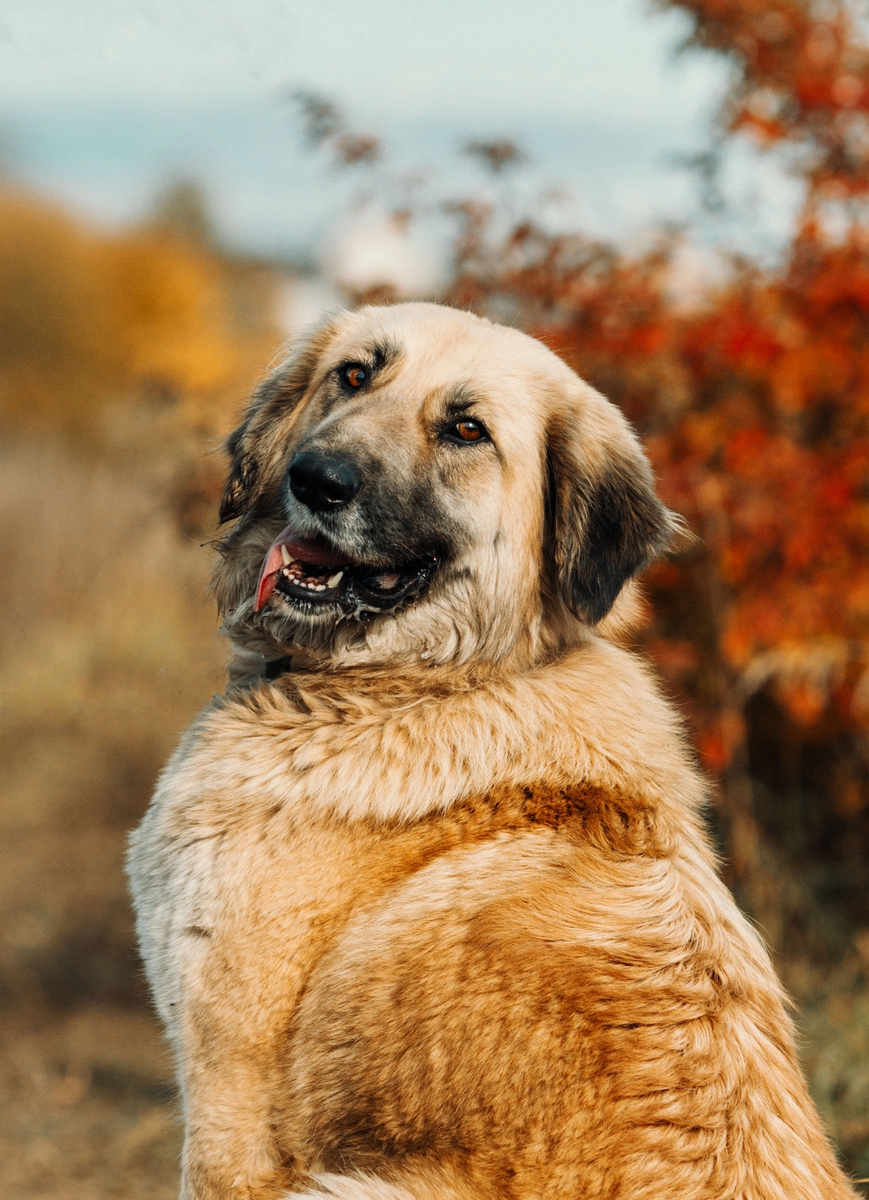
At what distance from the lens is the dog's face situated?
2650 mm

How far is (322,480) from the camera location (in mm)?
2537

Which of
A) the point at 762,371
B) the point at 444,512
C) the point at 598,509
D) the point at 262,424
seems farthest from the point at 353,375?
the point at 762,371

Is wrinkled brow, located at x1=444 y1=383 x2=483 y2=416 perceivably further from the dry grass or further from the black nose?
the dry grass

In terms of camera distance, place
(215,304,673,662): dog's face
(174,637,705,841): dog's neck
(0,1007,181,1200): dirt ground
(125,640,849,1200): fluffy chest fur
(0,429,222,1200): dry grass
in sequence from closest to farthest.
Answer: (125,640,849,1200): fluffy chest fur < (174,637,705,841): dog's neck < (215,304,673,662): dog's face < (0,1007,181,1200): dirt ground < (0,429,222,1200): dry grass

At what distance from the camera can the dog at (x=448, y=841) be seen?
74.5 inches

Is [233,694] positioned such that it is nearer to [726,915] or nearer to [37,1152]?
[726,915]

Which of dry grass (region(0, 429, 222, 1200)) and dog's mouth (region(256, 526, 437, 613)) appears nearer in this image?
dog's mouth (region(256, 526, 437, 613))

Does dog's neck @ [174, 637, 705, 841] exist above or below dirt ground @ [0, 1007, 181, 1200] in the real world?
above

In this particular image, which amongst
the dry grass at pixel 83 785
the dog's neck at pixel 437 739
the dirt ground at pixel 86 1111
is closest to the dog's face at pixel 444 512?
the dog's neck at pixel 437 739

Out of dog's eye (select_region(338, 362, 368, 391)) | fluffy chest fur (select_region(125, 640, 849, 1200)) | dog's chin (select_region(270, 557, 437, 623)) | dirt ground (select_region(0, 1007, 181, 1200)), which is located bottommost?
dirt ground (select_region(0, 1007, 181, 1200))

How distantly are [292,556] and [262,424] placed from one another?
58 cm

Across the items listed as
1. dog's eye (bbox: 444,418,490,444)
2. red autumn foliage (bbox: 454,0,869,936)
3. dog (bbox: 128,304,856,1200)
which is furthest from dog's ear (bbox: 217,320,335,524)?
red autumn foliage (bbox: 454,0,869,936)

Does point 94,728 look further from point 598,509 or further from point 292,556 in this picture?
point 598,509

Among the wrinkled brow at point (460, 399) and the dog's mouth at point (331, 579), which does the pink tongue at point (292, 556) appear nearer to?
the dog's mouth at point (331, 579)
